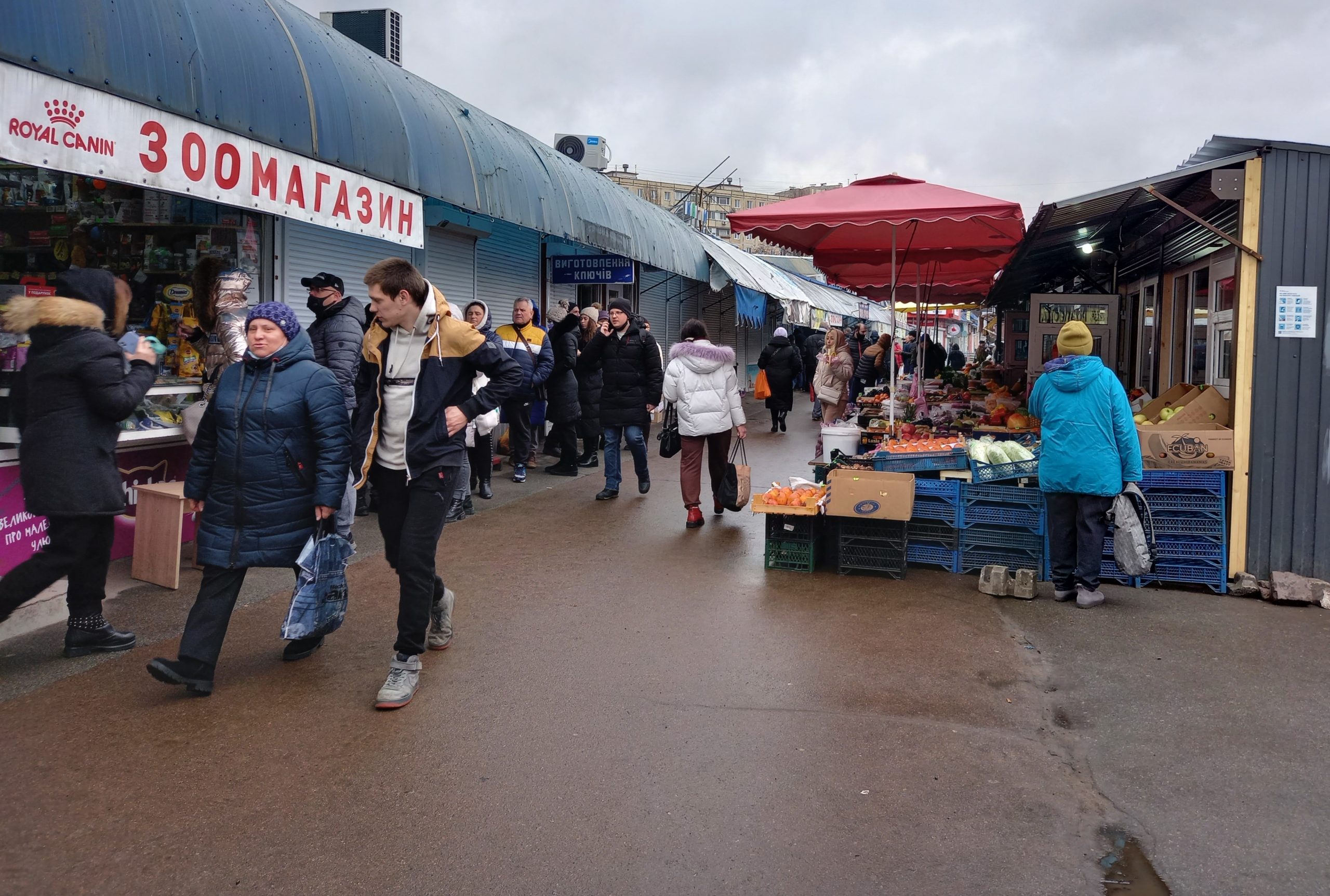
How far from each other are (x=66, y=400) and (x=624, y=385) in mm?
5592

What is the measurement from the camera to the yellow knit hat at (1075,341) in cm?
631

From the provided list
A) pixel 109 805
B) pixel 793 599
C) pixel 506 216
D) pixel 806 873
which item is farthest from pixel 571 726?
pixel 506 216

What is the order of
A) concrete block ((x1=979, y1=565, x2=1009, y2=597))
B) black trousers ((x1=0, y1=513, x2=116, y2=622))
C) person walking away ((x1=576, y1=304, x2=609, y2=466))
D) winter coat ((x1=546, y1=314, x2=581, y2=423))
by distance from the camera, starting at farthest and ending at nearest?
person walking away ((x1=576, y1=304, x2=609, y2=466)) < winter coat ((x1=546, y1=314, x2=581, y2=423)) < concrete block ((x1=979, y1=565, x2=1009, y2=597)) < black trousers ((x1=0, y1=513, x2=116, y2=622))

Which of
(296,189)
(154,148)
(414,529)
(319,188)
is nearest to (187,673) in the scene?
(414,529)

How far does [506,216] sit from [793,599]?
583 cm

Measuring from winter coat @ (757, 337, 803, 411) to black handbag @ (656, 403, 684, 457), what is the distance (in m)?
7.88

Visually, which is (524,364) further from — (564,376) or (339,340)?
(339,340)

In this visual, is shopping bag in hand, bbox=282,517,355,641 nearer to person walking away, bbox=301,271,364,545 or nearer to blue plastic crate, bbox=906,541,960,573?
person walking away, bbox=301,271,364,545

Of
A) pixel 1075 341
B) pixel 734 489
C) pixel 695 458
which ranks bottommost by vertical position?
pixel 734 489

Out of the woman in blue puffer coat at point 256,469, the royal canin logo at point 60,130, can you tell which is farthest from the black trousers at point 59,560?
the royal canin logo at point 60,130

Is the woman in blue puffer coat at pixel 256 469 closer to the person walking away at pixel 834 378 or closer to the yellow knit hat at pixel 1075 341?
the yellow knit hat at pixel 1075 341

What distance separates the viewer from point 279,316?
14.7 ft

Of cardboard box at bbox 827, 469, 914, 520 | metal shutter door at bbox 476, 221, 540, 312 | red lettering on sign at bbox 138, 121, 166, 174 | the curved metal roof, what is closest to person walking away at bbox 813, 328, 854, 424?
the curved metal roof

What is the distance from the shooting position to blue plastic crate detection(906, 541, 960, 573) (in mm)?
7062
